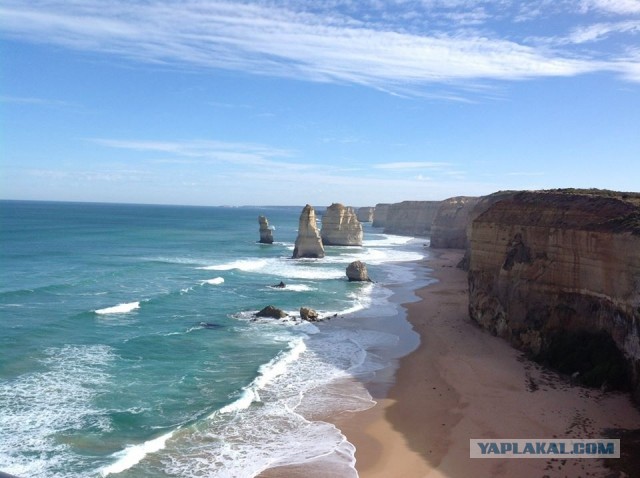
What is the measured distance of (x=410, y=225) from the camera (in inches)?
4584

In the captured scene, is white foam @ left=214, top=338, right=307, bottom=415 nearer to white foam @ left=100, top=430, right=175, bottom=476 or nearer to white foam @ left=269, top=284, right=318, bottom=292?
white foam @ left=100, top=430, right=175, bottom=476

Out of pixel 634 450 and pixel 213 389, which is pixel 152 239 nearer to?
pixel 213 389

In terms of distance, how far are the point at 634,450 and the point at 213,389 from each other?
13695 mm

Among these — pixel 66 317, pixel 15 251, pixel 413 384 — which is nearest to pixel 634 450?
pixel 413 384

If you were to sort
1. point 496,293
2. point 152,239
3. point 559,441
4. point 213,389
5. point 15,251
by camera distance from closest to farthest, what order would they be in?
point 559,441 → point 213,389 → point 496,293 → point 15,251 → point 152,239

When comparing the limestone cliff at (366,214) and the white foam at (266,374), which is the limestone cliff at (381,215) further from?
the white foam at (266,374)

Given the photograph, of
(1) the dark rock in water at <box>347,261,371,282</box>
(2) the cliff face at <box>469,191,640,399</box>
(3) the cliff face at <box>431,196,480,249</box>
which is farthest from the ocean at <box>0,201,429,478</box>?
(3) the cliff face at <box>431,196,480,249</box>

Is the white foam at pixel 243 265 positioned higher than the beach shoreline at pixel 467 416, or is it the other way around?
the white foam at pixel 243 265

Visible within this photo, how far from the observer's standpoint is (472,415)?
18.6 metres

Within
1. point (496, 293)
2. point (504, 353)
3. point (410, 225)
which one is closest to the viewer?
point (504, 353)

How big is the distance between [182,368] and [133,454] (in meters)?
7.61

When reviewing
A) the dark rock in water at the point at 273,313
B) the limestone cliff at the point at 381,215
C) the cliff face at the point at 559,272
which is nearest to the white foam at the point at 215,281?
the dark rock in water at the point at 273,313

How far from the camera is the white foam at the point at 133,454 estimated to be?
14664mm

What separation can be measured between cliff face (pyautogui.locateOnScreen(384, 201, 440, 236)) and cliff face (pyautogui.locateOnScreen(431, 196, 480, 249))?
27201 millimetres
